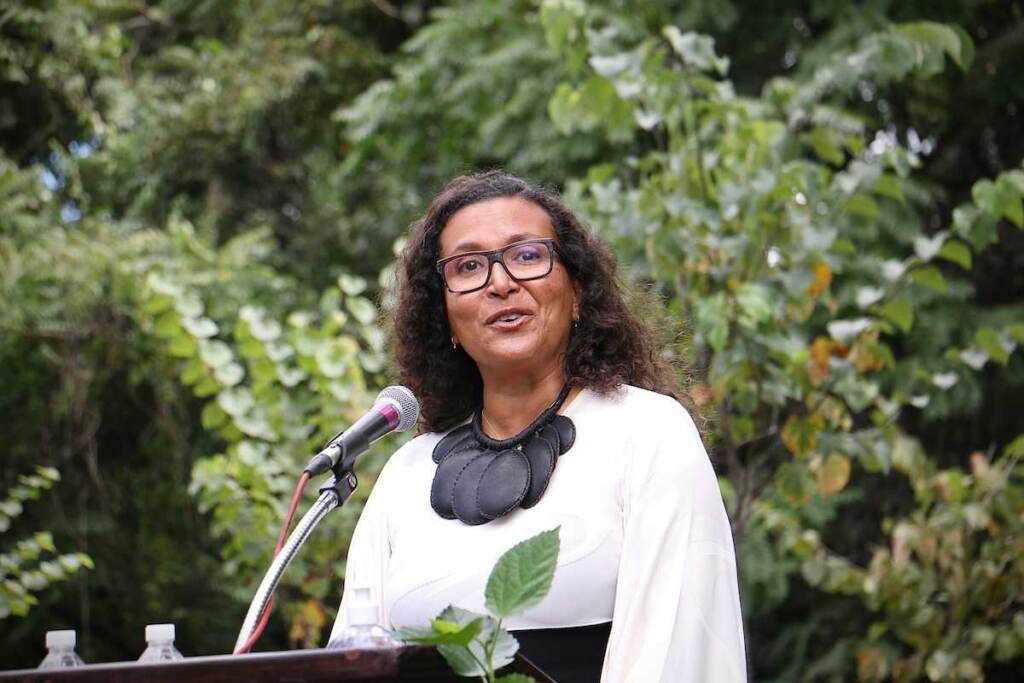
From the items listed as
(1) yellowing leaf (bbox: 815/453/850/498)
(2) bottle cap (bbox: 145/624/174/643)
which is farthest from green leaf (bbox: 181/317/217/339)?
(2) bottle cap (bbox: 145/624/174/643)

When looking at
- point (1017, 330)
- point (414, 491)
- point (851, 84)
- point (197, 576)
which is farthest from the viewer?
point (197, 576)

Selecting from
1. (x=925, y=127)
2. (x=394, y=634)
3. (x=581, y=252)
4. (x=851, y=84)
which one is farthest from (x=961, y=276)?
(x=394, y=634)

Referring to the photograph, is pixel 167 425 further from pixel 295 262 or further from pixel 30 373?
pixel 295 262

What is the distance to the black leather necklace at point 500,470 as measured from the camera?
2.40 m

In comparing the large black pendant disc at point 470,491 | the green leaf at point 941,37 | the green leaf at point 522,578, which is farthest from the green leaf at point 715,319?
the green leaf at point 522,578

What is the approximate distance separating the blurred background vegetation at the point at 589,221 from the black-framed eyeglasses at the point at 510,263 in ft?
2.84

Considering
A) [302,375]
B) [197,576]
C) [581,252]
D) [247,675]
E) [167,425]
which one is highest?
[581,252]

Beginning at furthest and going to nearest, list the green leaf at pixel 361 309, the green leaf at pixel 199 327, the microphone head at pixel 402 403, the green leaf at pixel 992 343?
1. the green leaf at pixel 361 309
2. the green leaf at pixel 199 327
3. the green leaf at pixel 992 343
4. the microphone head at pixel 402 403

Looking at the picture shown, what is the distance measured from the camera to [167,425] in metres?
6.71

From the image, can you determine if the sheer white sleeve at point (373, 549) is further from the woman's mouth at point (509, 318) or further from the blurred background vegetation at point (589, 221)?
the blurred background vegetation at point (589, 221)

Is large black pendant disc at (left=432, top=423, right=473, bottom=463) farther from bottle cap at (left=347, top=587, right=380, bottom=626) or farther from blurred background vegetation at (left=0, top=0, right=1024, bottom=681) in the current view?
bottle cap at (left=347, top=587, right=380, bottom=626)

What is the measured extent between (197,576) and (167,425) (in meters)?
0.88

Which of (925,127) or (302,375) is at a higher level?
(925,127)

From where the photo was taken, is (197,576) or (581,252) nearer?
(581,252)
